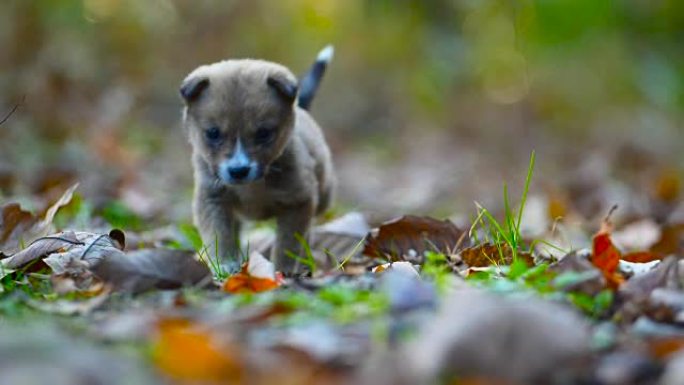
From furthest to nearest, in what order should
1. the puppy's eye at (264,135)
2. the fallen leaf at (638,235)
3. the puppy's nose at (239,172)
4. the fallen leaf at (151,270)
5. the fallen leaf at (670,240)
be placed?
1. the fallen leaf at (638,235)
2. the fallen leaf at (670,240)
3. the puppy's eye at (264,135)
4. the puppy's nose at (239,172)
5. the fallen leaf at (151,270)

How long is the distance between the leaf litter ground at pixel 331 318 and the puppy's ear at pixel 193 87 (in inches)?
34.7

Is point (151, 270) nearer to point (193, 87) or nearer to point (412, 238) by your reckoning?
point (412, 238)

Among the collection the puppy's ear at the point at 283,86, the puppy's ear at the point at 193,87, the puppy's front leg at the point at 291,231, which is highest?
the puppy's ear at the point at 193,87

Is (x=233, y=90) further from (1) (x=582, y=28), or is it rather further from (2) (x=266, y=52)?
(1) (x=582, y=28)

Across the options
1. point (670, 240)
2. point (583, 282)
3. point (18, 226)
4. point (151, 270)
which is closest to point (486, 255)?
point (583, 282)

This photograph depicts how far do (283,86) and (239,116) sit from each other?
0.88 feet

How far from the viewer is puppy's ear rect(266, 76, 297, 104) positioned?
16.9 feet

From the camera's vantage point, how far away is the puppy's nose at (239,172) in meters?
4.98

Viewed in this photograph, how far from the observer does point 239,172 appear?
499 centimetres

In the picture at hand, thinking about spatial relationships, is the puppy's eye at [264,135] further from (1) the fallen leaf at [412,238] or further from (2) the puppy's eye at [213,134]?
(1) the fallen leaf at [412,238]

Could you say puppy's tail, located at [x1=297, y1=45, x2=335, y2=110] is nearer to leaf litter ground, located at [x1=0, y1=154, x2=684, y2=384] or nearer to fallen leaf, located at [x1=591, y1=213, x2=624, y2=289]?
leaf litter ground, located at [x1=0, y1=154, x2=684, y2=384]

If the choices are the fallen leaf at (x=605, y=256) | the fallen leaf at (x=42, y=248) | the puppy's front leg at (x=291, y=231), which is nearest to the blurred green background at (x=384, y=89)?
the puppy's front leg at (x=291, y=231)

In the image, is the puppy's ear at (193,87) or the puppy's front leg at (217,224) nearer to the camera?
the puppy's ear at (193,87)

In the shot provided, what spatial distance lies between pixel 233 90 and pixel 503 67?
11511 millimetres
